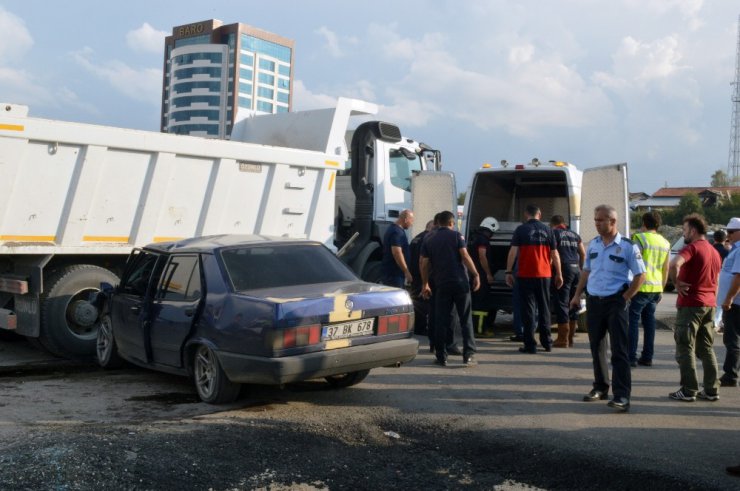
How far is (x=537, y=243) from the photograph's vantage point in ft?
30.4

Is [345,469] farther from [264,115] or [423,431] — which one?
[264,115]

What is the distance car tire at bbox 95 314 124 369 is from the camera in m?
8.02

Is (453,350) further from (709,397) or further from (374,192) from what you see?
(374,192)

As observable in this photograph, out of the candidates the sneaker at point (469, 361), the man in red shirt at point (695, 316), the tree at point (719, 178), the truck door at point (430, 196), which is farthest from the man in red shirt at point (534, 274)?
the tree at point (719, 178)

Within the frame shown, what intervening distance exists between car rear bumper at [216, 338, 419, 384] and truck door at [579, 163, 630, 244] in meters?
5.29

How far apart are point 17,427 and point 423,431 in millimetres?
3001

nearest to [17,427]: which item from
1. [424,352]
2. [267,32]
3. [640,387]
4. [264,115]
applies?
[424,352]

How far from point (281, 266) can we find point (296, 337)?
3.44 ft

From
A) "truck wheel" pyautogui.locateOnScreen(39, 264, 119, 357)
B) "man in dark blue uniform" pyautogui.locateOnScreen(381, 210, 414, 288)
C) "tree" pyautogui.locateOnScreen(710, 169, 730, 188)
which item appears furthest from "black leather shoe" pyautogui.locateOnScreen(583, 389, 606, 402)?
"tree" pyautogui.locateOnScreen(710, 169, 730, 188)

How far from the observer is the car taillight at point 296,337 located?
5.82 meters

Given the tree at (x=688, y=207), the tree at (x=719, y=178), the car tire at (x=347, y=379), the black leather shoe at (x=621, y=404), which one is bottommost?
the car tire at (x=347, y=379)

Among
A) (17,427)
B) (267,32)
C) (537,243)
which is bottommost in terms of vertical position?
(17,427)

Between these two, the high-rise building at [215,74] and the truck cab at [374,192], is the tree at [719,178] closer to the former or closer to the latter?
the high-rise building at [215,74]

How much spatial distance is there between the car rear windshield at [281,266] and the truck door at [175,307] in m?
0.37
